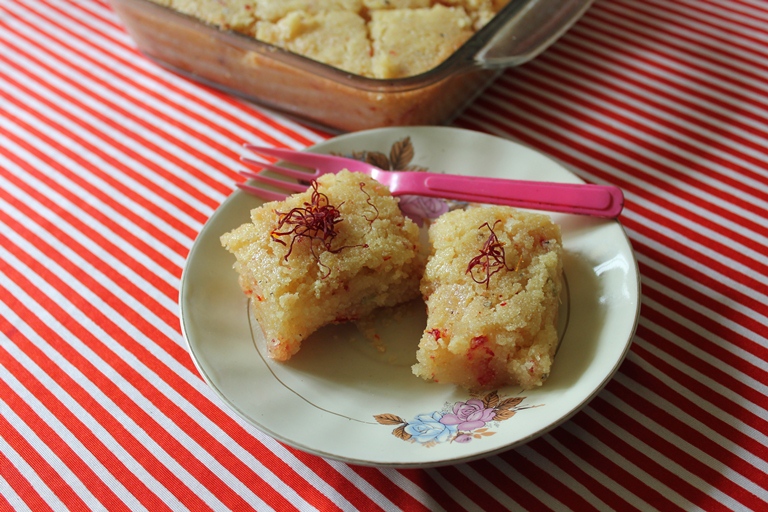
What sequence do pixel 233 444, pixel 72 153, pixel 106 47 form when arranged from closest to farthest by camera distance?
1. pixel 233 444
2. pixel 72 153
3. pixel 106 47

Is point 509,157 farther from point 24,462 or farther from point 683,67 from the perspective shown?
point 24,462

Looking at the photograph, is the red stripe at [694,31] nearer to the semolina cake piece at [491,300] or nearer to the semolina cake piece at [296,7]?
the semolina cake piece at [296,7]

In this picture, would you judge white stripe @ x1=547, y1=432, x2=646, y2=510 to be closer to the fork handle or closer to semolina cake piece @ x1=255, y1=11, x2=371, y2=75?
the fork handle

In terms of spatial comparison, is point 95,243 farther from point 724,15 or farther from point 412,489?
Result: point 724,15

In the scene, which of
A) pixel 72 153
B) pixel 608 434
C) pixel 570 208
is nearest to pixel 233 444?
pixel 608 434

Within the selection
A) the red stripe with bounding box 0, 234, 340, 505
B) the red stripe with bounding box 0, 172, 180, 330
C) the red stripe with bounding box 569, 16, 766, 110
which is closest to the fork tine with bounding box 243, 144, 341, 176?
the red stripe with bounding box 0, 172, 180, 330

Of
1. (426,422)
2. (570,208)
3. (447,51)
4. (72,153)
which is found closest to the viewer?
(426,422)

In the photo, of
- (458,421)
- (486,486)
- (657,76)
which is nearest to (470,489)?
(486,486)

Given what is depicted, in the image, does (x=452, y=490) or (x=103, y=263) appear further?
(x=103, y=263)
